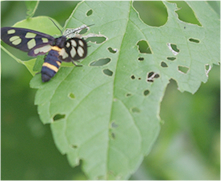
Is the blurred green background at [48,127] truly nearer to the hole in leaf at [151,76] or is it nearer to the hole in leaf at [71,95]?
the hole in leaf at [151,76]

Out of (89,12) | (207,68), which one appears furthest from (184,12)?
(89,12)

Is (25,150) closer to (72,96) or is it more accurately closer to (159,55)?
(72,96)

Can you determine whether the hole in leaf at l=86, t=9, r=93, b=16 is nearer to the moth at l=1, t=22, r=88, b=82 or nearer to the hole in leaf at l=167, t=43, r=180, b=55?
the moth at l=1, t=22, r=88, b=82

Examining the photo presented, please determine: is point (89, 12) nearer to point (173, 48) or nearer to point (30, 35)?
point (30, 35)

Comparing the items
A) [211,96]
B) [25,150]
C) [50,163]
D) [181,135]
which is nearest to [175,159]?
[181,135]

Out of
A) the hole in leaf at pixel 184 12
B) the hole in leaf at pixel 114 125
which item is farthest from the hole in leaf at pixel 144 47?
the hole in leaf at pixel 114 125

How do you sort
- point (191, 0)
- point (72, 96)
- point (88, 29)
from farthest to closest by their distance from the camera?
point (191, 0)
point (88, 29)
point (72, 96)
